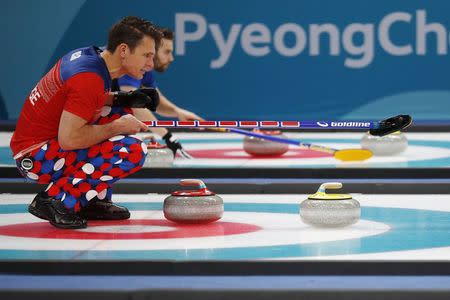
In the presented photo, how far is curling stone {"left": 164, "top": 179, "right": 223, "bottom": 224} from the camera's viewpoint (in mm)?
4406

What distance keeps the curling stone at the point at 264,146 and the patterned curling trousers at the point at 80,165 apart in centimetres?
282

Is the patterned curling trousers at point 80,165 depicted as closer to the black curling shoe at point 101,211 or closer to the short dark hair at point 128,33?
the black curling shoe at point 101,211

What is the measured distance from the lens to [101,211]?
467 cm

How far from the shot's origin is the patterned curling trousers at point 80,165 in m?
4.39

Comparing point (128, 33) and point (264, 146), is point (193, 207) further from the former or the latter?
point (264, 146)

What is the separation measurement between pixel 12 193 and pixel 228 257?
8.46 ft

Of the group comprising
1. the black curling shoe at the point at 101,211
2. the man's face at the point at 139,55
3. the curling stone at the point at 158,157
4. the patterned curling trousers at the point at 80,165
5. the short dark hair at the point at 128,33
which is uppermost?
the short dark hair at the point at 128,33

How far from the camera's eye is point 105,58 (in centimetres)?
441

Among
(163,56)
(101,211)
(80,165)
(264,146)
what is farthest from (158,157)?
(80,165)

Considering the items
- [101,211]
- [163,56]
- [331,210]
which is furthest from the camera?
[163,56]

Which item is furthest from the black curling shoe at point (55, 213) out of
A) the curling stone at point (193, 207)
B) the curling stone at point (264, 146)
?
the curling stone at point (264, 146)

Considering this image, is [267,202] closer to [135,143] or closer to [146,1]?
[135,143]

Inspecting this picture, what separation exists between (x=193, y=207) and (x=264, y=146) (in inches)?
112

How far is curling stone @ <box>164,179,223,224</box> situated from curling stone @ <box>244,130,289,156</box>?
274 cm
